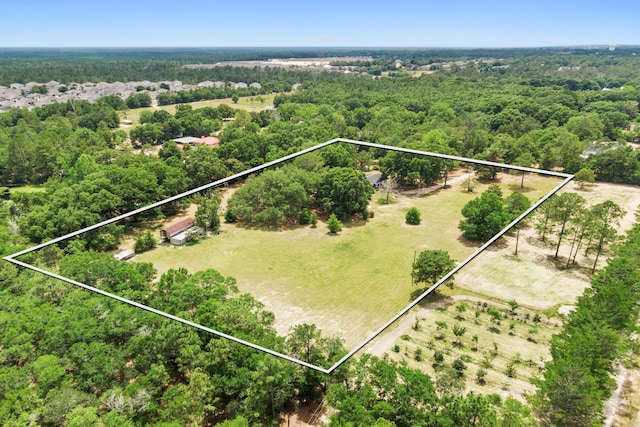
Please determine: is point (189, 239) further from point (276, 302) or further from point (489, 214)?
point (489, 214)

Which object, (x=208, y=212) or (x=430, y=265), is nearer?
(x=430, y=265)

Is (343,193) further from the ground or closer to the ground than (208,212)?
closer to the ground

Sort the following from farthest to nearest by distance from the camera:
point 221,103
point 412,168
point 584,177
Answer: point 221,103 < point 584,177 < point 412,168

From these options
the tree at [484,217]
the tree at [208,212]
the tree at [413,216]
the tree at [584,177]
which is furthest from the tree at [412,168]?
the tree at [584,177]

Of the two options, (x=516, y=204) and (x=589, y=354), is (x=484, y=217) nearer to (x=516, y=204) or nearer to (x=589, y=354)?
(x=516, y=204)

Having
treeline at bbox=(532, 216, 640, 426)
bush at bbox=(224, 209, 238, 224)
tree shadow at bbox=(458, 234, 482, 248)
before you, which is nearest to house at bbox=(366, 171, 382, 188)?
tree shadow at bbox=(458, 234, 482, 248)

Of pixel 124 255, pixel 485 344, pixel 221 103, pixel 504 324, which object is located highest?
pixel 124 255

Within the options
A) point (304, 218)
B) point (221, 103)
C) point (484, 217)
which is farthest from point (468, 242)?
point (221, 103)

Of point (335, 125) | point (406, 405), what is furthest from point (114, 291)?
point (335, 125)
